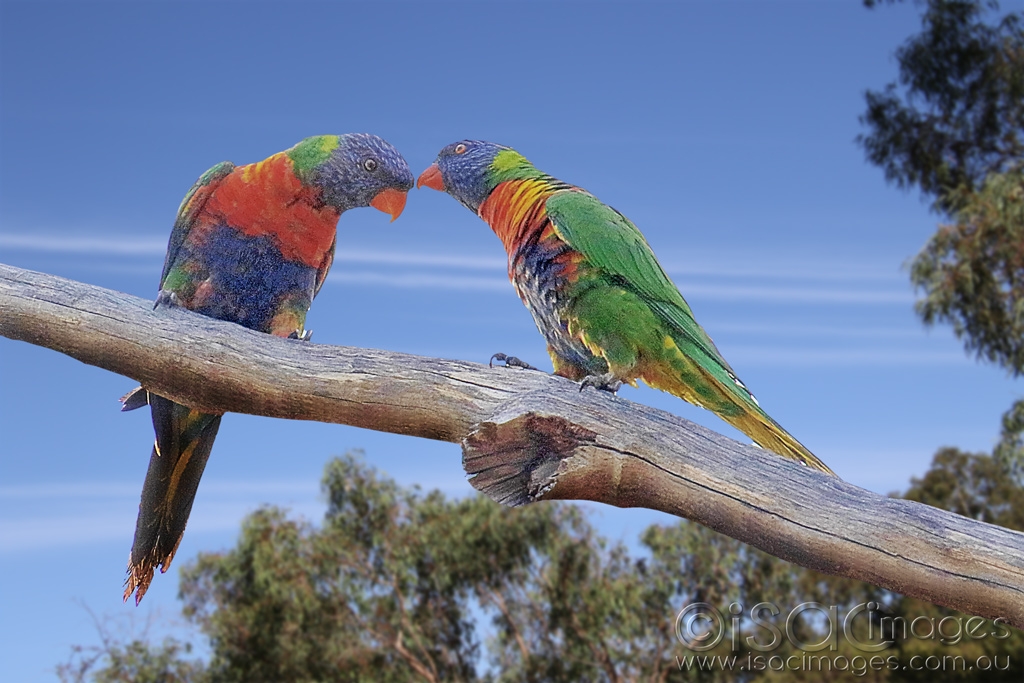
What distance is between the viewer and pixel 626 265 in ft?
11.0

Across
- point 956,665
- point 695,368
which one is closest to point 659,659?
point 956,665

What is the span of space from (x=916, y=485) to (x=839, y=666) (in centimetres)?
319

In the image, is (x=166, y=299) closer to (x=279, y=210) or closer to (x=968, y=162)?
(x=279, y=210)

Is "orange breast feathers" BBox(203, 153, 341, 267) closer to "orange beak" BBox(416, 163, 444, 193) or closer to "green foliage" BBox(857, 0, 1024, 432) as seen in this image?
"orange beak" BBox(416, 163, 444, 193)

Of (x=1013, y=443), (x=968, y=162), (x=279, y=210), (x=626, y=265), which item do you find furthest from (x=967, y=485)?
(x=279, y=210)

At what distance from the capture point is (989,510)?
1252 centimetres

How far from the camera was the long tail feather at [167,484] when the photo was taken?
3.34 metres

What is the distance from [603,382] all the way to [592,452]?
0.31 meters

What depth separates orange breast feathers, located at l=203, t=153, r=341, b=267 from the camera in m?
3.43

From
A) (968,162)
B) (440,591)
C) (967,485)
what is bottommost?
(440,591)

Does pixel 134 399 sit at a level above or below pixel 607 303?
below

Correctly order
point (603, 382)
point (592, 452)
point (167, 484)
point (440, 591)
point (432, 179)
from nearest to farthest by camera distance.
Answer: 1. point (592, 452)
2. point (603, 382)
3. point (167, 484)
4. point (432, 179)
5. point (440, 591)

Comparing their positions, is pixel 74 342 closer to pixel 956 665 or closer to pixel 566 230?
pixel 566 230

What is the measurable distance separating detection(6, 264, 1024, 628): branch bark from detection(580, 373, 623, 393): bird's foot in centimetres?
6
